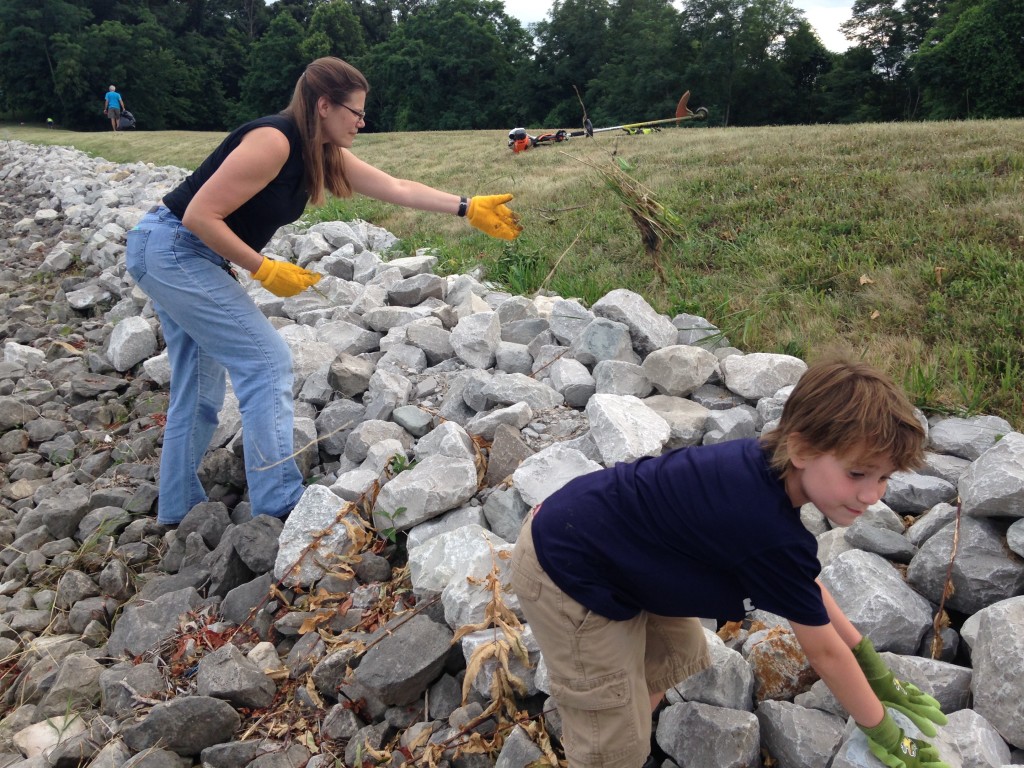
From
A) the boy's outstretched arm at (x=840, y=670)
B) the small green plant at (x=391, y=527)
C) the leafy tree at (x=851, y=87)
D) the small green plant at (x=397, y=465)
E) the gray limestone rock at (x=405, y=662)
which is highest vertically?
the leafy tree at (x=851, y=87)

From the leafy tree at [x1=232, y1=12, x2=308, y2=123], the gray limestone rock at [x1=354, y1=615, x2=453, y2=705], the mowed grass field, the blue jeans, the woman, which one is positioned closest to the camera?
the gray limestone rock at [x1=354, y1=615, x2=453, y2=705]

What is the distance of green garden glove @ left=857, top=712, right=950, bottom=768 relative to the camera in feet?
5.04

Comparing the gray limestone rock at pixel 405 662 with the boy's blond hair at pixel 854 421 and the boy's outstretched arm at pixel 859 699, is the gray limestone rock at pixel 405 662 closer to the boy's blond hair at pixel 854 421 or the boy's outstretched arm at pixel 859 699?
the boy's outstretched arm at pixel 859 699

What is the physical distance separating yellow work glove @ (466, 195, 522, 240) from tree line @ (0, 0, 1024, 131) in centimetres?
2242

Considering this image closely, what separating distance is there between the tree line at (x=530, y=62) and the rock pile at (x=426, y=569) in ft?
73.7

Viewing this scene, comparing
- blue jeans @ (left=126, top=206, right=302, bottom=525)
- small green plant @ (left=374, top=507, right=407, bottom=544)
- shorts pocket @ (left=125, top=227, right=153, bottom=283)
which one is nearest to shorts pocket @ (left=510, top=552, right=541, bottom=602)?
small green plant @ (left=374, top=507, right=407, bottom=544)

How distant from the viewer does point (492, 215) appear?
11.1 ft

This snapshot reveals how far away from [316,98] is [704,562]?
1983 mm

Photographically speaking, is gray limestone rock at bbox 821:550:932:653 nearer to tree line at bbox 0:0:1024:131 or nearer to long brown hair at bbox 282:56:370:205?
long brown hair at bbox 282:56:370:205

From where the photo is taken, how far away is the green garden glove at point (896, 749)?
154 centimetres

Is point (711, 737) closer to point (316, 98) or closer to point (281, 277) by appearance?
point (281, 277)

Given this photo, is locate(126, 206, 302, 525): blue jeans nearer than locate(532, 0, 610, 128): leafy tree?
Yes

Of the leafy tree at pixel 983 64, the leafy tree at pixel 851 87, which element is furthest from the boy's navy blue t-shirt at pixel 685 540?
the leafy tree at pixel 851 87

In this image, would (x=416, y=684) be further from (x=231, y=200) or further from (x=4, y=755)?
(x=231, y=200)
